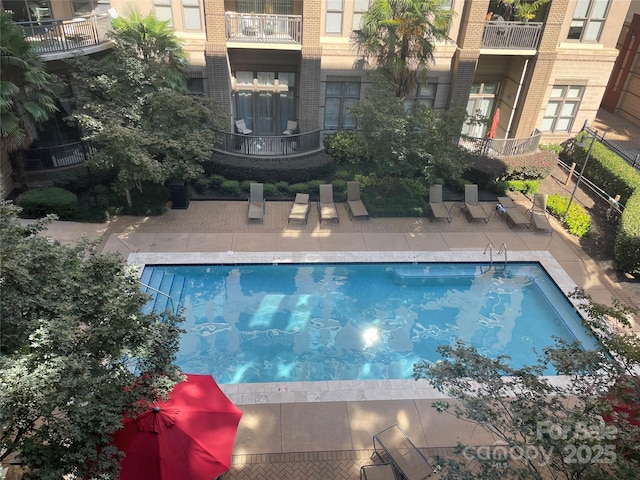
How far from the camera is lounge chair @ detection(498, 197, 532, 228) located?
56.7 feet

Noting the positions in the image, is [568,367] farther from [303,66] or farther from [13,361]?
[303,66]

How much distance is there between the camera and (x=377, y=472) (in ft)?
28.0

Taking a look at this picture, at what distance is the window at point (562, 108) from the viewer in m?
21.4

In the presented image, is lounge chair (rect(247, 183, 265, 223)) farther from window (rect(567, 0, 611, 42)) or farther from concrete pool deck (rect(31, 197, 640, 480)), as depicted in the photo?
window (rect(567, 0, 611, 42))

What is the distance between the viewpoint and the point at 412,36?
713 inches

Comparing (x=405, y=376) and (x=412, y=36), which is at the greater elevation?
(x=412, y=36)

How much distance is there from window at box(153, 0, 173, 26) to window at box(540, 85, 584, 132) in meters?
16.9

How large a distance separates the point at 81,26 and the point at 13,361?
564 inches

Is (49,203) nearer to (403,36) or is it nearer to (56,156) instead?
(56,156)

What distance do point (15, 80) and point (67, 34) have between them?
8.72ft

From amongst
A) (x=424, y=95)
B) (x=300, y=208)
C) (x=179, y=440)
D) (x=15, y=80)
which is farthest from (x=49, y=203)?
(x=424, y=95)

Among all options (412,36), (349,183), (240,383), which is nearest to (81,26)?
(349,183)

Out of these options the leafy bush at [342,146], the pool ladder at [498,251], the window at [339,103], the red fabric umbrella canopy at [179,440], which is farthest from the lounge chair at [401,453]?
the window at [339,103]

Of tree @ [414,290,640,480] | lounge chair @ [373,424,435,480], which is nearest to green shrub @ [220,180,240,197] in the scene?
lounge chair @ [373,424,435,480]
